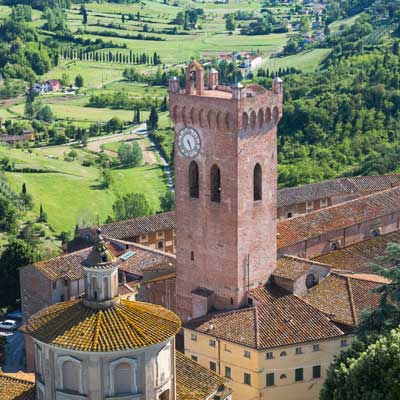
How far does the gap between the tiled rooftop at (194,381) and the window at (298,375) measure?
20.5ft

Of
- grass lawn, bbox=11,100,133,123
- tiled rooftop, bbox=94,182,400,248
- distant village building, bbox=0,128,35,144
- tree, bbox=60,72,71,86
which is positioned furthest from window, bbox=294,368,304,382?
tree, bbox=60,72,71,86

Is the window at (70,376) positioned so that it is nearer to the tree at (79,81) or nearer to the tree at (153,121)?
the tree at (153,121)

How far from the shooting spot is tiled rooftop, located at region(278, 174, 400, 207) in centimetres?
7162

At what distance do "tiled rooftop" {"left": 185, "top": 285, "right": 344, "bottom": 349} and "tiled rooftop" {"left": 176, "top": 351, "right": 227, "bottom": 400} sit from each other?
16.8ft

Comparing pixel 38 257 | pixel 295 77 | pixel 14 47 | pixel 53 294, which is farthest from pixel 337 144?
pixel 14 47

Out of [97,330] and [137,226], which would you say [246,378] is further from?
[137,226]

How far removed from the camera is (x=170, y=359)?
33312 millimetres

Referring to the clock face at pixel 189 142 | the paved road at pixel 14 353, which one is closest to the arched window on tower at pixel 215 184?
the clock face at pixel 189 142

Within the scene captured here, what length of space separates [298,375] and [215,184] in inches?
378

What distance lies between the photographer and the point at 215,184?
46.2 meters

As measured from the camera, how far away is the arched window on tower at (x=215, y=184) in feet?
150

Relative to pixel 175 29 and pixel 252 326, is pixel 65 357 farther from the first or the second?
pixel 175 29

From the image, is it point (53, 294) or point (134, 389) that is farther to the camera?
point (53, 294)

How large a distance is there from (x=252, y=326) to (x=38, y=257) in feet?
81.9
